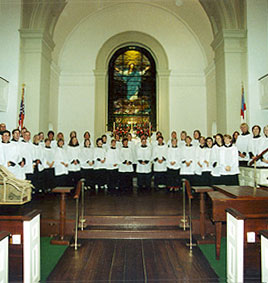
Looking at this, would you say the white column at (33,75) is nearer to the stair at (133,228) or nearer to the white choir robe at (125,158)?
the white choir robe at (125,158)

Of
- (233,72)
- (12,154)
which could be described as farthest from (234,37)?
(12,154)

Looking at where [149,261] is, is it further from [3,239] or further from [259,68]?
[259,68]

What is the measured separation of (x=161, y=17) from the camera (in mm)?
12578

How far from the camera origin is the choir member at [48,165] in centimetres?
792

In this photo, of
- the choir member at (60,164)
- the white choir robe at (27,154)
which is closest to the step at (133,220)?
the white choir robe at (27,154)

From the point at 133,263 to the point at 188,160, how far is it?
455cm

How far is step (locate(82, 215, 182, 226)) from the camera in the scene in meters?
5.21

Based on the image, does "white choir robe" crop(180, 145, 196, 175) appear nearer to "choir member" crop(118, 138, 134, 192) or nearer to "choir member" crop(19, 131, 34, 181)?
"choir member" crop(118, 138, 134, 192)

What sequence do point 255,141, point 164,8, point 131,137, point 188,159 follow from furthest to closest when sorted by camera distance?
point 164,8 → point 131,137 → point 188,159 → point 255,141

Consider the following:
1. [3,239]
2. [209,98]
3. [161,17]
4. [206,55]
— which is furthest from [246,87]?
[3,239]

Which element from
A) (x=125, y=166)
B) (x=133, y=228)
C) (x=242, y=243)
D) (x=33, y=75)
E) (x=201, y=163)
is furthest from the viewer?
(x=33, y=75)

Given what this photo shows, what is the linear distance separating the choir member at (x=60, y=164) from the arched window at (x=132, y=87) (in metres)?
4.89

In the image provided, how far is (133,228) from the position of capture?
511cm

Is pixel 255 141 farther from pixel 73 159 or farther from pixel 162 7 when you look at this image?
pixel 162 7
